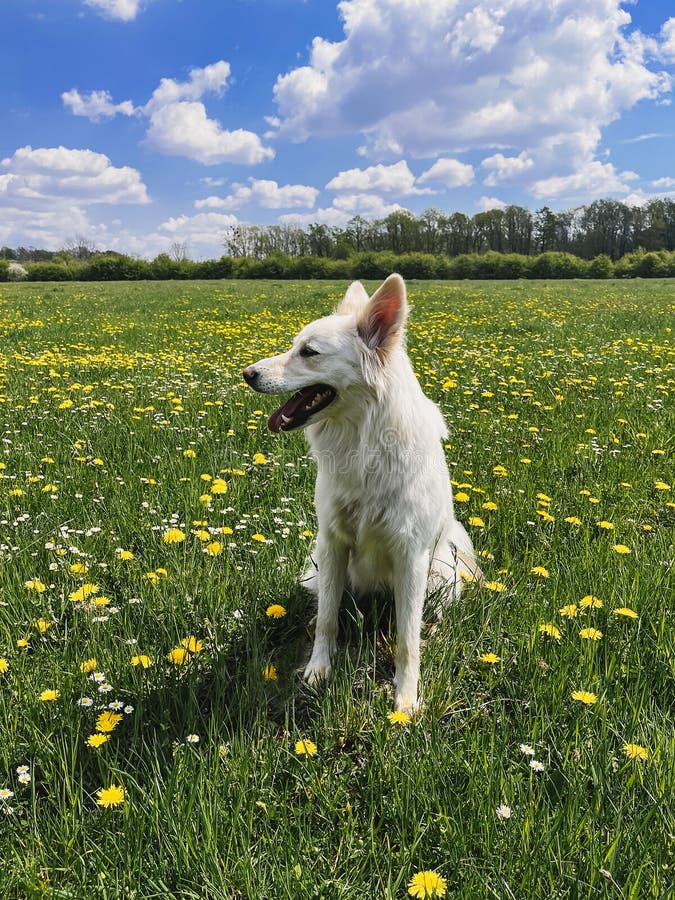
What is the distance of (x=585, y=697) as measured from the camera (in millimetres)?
2016

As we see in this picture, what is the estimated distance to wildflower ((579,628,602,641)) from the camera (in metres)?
2.30

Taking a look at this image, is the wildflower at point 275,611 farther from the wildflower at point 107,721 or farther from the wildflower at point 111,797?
the wildflower at point 111,797

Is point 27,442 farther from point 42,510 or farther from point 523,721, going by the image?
point 523,721

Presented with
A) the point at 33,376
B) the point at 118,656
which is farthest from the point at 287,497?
the point at 33,376

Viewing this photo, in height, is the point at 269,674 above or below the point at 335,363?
below

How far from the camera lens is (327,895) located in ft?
4.87

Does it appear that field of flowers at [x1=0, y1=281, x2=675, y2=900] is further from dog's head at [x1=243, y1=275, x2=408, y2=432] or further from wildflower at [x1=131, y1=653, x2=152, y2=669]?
dog's head at [x1=243, y1=275, x2=408, y2=432]

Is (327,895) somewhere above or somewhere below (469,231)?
below

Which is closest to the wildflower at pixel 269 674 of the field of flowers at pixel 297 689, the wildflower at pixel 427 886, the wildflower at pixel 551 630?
the field of flowers at pixel 297 689

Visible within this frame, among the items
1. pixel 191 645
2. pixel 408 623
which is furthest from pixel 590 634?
pixel 191 645

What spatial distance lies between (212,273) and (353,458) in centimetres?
6637

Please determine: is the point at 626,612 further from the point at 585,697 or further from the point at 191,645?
the point at 191,645

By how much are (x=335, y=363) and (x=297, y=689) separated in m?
1.37

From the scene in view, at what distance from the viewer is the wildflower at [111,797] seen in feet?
5.26
